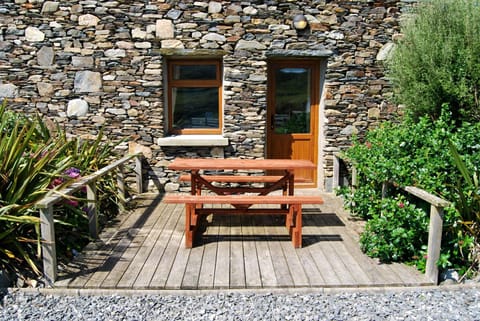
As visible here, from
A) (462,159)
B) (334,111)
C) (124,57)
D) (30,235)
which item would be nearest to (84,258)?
(30,235)

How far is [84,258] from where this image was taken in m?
3.53

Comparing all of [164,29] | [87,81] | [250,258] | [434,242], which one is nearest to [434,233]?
[434,242]

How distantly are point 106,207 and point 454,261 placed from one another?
12.8ft

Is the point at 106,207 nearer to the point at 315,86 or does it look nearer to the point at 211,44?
the point at 211,44

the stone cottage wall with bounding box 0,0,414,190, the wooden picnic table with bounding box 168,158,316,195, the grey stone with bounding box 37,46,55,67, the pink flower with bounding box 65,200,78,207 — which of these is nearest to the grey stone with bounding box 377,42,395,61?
the stone cottage wall with bounding box 0,0,414,190

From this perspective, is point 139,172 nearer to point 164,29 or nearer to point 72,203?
point 72,203

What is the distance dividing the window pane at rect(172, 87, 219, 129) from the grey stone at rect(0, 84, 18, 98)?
7.56 ft

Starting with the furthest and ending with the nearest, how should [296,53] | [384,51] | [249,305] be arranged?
[384,51]
[296,53]
[249,305]

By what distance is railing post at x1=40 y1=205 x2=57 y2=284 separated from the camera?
3.02m

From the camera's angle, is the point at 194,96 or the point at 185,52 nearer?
the point at 185,52

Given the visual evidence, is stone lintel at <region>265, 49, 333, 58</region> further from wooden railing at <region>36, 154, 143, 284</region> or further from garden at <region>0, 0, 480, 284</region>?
wooden railing at <region>36, 154, 143, 284</region>

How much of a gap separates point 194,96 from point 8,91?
272cm

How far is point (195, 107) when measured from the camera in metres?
5.91

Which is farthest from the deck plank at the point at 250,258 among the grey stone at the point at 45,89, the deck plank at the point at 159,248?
the grey stone at the point at 45,89
